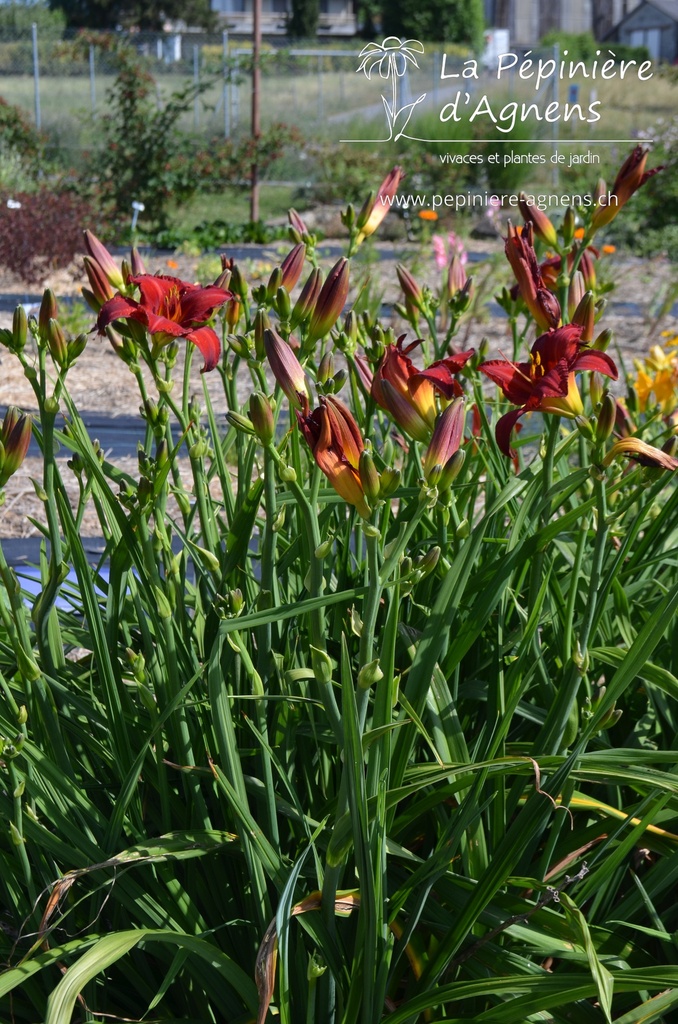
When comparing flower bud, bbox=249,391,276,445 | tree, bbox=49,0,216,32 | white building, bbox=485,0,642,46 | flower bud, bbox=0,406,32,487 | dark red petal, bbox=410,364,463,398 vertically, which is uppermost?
white building, bbox=485,0,642,46

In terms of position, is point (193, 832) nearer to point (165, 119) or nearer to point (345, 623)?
point (345, 623)

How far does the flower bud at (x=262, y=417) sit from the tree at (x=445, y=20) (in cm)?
3788

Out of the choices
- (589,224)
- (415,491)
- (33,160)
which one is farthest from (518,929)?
(33,160)

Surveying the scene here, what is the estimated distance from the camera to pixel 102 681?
1.02 meters

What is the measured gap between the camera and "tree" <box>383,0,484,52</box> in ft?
114

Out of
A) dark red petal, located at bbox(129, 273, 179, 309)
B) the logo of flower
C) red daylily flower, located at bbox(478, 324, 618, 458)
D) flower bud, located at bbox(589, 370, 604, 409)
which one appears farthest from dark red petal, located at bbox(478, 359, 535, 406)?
the logo of flower

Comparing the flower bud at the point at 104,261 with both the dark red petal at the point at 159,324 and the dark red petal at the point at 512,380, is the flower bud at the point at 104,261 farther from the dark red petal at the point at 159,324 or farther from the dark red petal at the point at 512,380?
the dark red petal at the point at 512,380

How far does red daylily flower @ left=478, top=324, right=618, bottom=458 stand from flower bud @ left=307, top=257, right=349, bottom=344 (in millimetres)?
172

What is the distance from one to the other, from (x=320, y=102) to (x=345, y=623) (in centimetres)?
1466

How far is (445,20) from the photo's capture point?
34.9 m

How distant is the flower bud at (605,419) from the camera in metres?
0.86

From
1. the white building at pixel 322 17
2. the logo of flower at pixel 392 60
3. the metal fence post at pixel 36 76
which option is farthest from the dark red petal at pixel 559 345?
the white building at pixel 322 17

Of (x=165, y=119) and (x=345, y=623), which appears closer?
(x=345, y=623)

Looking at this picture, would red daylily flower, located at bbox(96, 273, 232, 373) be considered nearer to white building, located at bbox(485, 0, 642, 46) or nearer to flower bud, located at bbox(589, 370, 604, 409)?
flower bud, located at bbox(589, 370, 604, 409)
